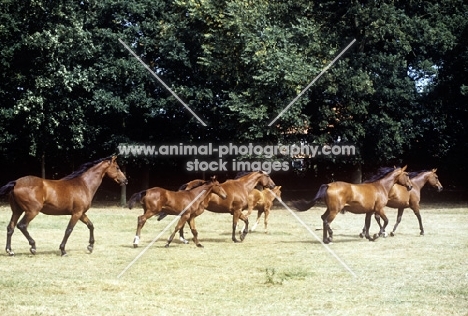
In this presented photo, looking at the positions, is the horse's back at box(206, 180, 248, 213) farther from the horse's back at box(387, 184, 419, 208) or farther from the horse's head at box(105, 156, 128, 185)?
the horse's back at box(387, 184, 419, 208)

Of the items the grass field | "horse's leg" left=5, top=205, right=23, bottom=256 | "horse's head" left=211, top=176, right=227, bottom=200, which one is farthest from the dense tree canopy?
"horse's leg" left=5, top=205, right=23, bottom=256

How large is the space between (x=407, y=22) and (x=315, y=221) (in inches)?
485

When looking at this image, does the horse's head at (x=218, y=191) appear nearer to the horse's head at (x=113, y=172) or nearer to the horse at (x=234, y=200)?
the horse at (x=234, y=200)

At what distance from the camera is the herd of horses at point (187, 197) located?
1620 centimetres

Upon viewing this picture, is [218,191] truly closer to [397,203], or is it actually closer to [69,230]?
[69,230]

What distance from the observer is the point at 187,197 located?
734 inches

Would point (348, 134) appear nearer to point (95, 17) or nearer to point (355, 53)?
point (355, 53)

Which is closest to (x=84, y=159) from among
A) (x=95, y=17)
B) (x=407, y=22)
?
(x=95, y=17)

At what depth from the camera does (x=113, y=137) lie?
1430 inches

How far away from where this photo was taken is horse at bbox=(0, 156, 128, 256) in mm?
16047

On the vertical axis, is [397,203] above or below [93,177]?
below

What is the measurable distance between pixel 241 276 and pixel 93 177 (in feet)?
18.9

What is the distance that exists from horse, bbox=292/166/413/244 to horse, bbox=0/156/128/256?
227 inches

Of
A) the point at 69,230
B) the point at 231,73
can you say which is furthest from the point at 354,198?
the point at 231,73
